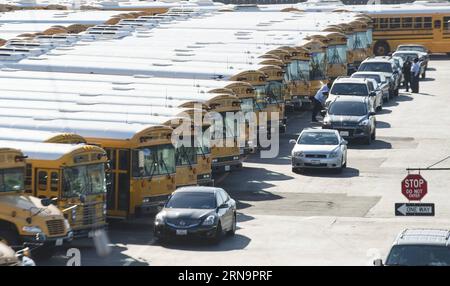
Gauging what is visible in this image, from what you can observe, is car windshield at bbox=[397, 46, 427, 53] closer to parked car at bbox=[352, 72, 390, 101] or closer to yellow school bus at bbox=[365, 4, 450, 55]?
yellow school bus at bbox=[365, 4, 450, 55]

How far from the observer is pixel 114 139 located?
29.3 metres

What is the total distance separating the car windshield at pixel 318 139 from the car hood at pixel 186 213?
1063 cm

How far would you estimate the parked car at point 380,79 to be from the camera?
5131cm

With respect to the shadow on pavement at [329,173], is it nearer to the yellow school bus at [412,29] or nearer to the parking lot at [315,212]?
the parking lot at [315,212]

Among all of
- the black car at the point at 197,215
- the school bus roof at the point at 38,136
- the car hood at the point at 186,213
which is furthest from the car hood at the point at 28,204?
the car hood at the point at 186,213

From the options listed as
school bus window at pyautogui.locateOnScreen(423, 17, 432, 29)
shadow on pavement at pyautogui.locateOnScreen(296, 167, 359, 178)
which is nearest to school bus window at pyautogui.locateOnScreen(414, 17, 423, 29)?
school bus window at pyautogui.locateOnScreen(423, 17, 432, 29)

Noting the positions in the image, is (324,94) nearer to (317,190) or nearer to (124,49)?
(124,49)

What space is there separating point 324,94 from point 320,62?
584cm

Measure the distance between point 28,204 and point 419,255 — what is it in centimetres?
802

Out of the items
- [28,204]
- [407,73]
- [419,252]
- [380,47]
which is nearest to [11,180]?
[28,204]

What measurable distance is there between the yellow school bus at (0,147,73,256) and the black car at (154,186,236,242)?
2.39 meters

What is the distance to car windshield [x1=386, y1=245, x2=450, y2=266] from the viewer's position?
2000cm

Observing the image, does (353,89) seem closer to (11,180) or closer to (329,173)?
(329,173)

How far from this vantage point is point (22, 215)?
2464 cm
